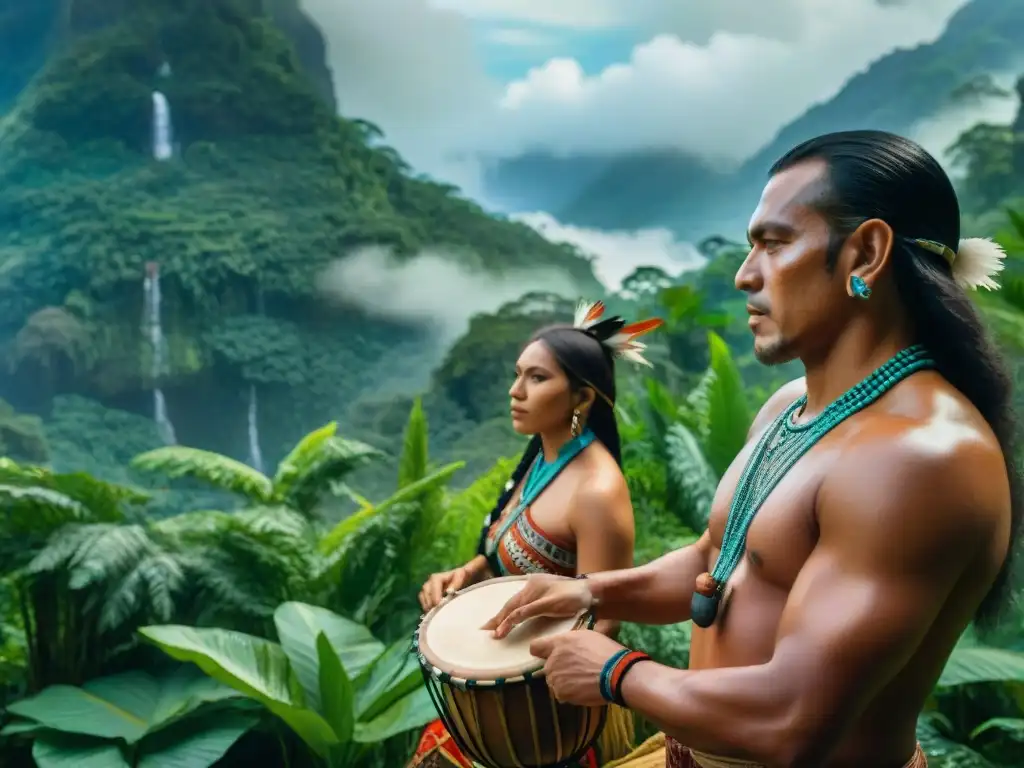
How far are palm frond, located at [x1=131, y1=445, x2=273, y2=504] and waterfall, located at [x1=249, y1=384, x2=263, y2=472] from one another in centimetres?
338

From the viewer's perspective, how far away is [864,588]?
0.95m

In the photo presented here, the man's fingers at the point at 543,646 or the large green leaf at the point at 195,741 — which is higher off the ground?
the man's fingers at the point at 543,646

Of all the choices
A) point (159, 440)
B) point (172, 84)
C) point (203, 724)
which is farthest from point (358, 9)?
point (203, 724)

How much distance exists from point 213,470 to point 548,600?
328 cm

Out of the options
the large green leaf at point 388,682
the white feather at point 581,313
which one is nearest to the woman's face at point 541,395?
the white feather at point 581,313

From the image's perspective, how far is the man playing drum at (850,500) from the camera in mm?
956

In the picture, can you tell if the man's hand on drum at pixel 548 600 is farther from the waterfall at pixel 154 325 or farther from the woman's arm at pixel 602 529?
the waterfall at pixel 154 325

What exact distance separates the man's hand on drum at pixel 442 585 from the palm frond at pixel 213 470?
2.22 meters

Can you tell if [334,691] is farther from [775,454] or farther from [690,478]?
[775,454]

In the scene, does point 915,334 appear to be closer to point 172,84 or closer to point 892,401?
point 892,401

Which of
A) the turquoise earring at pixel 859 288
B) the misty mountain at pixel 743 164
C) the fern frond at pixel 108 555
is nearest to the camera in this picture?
the turquoise earring at pixel 859 288

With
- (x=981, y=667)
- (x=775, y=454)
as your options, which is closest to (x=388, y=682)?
(x=981, y=667)

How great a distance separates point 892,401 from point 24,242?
8324mm

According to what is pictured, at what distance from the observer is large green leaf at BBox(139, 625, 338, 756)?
2.91 metres
